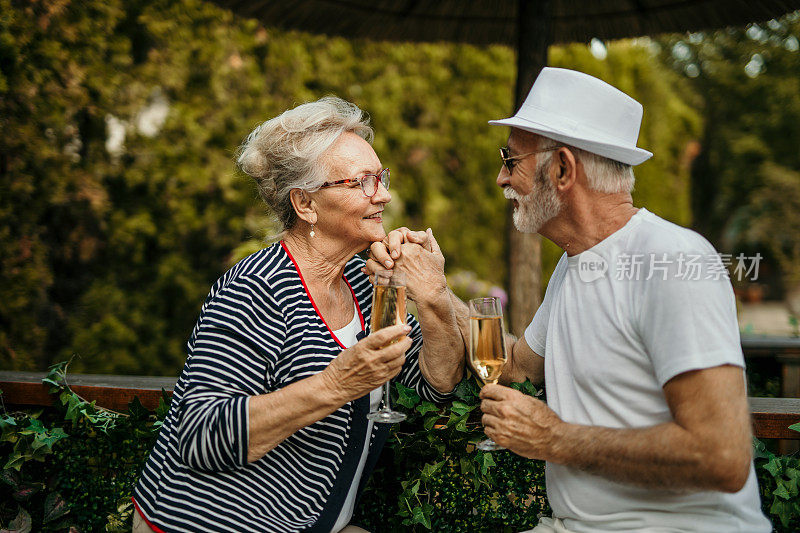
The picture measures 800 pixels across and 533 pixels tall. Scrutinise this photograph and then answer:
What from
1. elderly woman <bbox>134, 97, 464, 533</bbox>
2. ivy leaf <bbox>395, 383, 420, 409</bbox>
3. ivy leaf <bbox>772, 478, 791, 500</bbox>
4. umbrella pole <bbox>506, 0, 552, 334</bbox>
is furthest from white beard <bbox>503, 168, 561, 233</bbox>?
umbrella pole <bbox>506, 0, 552, 334</bbox>

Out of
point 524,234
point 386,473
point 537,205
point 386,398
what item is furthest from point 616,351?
point 524,234

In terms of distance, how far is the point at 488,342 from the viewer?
6.73 ft

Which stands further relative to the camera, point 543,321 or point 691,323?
point 543,321

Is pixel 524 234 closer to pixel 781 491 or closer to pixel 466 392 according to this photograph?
pixel 466 392

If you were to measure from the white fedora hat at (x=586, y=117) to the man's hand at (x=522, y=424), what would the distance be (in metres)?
0.83

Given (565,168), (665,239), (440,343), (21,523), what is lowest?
(21,523)

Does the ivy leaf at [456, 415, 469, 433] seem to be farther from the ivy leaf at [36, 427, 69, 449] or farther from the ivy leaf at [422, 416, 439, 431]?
the ivy leaf at [36, 427, 69, 449]

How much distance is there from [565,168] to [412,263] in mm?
677

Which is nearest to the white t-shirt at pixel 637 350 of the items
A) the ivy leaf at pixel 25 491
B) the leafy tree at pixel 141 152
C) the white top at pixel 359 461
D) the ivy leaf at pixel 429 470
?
the ivy leaf at pixel 429 470

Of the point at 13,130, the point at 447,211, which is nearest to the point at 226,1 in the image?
the point at 13,130

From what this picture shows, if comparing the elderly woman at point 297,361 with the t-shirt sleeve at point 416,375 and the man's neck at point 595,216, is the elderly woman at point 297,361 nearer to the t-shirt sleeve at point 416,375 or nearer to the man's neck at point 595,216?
the t-shirt sleeve at point 416,375

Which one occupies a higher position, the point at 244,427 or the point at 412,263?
the point at 412,263

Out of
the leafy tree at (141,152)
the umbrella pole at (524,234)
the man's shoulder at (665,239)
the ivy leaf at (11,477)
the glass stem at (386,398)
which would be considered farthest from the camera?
the leafy tree at (141,152)

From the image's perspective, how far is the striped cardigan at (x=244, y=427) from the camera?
6.79 feet
